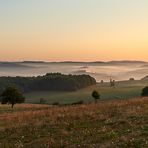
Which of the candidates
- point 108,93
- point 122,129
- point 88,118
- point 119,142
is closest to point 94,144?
point 119,142

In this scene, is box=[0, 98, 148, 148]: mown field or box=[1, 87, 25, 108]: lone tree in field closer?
box=[0, 98, 148, 148]: mown field

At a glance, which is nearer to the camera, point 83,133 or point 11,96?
point 83,133

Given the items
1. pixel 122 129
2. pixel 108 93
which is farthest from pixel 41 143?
pixel 108 93

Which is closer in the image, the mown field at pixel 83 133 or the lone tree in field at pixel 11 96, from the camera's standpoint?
the mown field at pixel 83 133

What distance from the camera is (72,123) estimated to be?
2678 cm

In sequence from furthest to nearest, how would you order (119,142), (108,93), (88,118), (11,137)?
(108,93), (88,118), (11,137), (119,142)

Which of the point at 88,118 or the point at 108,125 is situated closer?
the point at 108,125

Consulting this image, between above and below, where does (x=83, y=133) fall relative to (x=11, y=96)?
below

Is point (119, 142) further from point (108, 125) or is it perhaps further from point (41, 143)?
point (108, 125)

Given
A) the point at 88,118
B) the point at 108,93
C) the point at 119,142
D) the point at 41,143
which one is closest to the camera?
the point at 119,142

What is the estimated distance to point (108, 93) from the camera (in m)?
180

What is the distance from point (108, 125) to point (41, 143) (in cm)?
603

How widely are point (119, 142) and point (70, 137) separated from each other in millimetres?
4268

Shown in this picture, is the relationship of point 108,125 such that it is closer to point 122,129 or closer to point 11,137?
point 122,129
